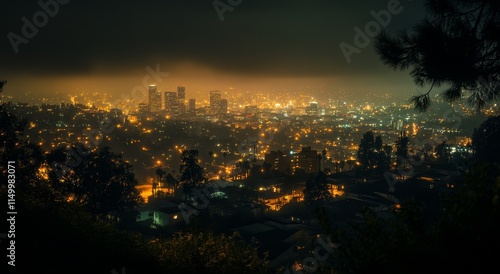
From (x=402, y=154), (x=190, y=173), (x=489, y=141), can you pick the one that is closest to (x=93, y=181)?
(x=190, y=173)

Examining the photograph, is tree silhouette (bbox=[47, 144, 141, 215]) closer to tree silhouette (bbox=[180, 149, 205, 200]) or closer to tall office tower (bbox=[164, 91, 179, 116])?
tree silhouette (bbox=[180, 149, 205, 200])

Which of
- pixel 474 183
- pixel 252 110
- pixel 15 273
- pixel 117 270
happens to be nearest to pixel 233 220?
pixel 117 270

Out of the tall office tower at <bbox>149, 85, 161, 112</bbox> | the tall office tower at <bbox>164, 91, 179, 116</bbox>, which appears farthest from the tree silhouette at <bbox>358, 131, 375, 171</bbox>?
the tall office tower at <bbox>149, 85, 161, 112</bbox>

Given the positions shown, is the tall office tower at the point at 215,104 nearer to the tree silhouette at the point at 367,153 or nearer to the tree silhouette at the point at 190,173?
the tree silhouette at the point at 367,153

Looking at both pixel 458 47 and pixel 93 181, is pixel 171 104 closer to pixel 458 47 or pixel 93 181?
pixel 93 181

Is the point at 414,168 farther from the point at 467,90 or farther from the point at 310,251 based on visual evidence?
the point at 467,90

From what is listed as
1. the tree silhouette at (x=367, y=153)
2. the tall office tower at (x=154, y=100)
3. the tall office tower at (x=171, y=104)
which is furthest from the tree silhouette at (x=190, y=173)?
the tall office tower at (x=154, y=100)
